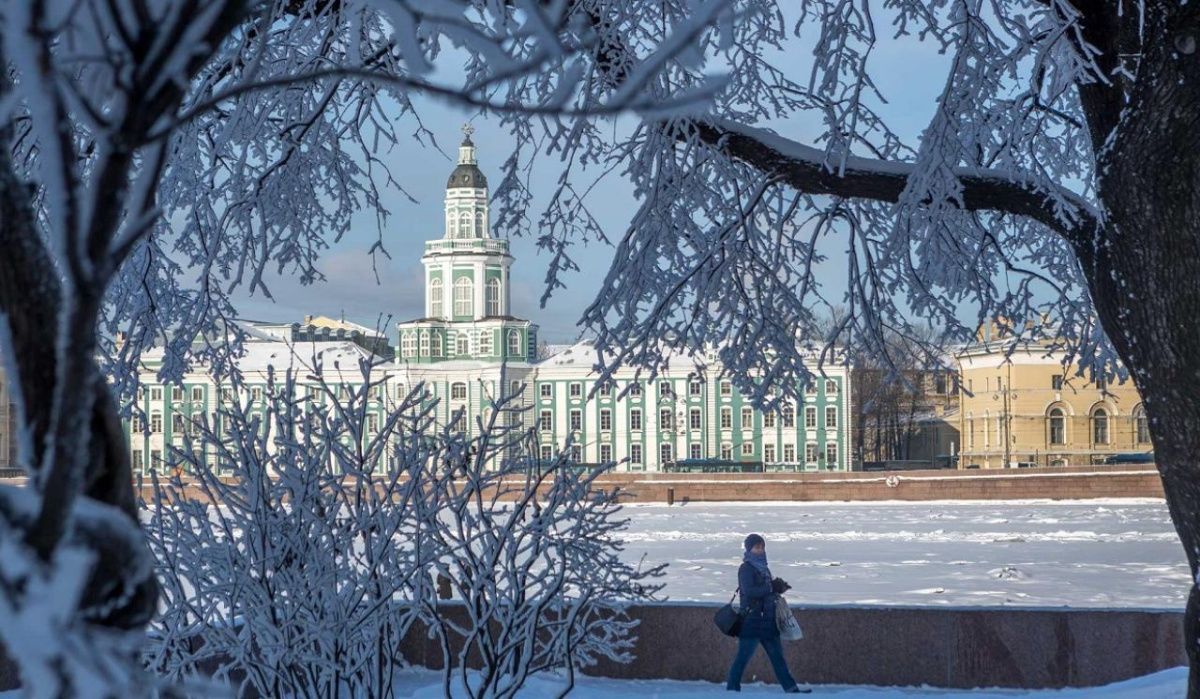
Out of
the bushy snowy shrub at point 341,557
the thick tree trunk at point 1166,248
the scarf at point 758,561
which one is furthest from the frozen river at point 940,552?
the bushy snowy shrub at point 341,557

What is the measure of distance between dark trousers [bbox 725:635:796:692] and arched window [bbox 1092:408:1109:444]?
58.5m

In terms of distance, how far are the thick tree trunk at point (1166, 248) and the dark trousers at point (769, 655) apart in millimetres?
3597

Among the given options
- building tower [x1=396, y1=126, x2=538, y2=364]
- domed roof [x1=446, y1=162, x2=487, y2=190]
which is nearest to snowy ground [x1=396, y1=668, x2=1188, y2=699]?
building tower [x1=396, y1=126, x2=538, y2=364]

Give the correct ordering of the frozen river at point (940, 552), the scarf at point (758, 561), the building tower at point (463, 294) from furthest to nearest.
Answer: the building tower at point (463, 294), the frozen river at point (940, 552), the scarf at point (758, 561)

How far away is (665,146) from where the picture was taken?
632 centimetres

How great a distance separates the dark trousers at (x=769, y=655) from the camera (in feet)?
26.0

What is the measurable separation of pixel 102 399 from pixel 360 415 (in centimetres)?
376

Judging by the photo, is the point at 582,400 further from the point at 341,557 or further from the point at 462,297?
the point at 341,557

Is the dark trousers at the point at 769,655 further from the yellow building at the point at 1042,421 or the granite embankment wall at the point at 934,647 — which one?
the yellow building at the point at 1042,421

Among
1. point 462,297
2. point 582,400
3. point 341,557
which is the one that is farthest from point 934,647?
point 462,297

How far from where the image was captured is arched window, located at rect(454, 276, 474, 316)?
2840 inches

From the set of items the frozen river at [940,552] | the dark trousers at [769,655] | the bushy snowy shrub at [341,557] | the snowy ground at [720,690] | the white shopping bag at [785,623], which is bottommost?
the frozen river at [940,552]

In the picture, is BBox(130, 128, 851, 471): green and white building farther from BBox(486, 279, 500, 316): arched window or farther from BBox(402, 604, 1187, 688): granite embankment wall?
BBox(402, 604, 1187, 688): granite embankment wall

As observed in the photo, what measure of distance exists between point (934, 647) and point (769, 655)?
3.19ft
